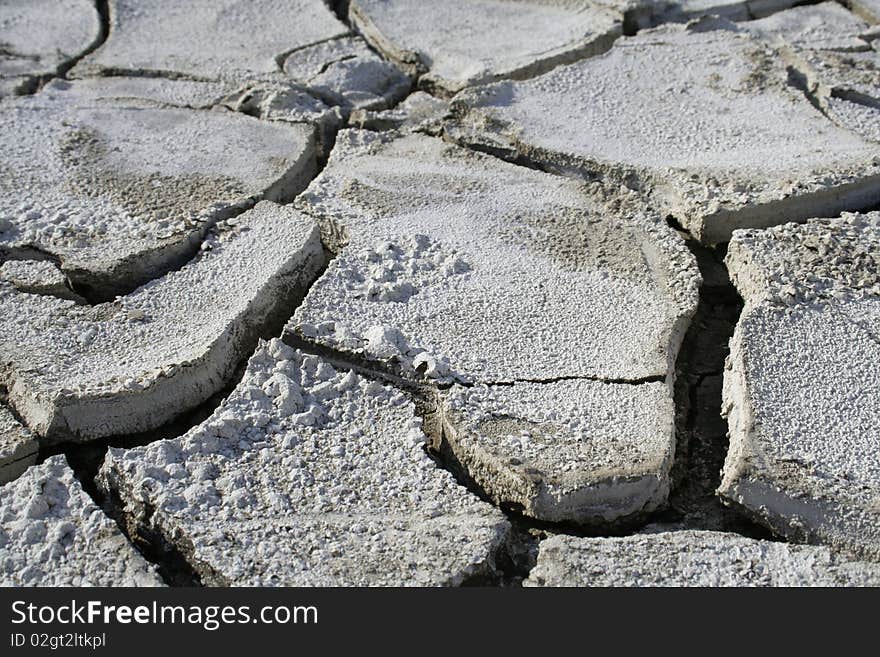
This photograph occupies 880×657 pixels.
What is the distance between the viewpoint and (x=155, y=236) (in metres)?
2.30

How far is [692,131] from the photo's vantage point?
274cm

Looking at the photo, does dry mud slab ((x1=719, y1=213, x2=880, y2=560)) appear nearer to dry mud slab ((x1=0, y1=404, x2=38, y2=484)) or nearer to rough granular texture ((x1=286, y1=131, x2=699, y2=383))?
rough granular texture ((x1=286, y1=131, x2=699, y2=383))

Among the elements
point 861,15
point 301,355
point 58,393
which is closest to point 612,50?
point 861,15

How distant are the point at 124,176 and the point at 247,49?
0.81m

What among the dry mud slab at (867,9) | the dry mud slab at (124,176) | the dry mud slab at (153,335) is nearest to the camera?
the dry mud slab at (153,335)

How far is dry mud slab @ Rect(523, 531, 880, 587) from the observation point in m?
1.61

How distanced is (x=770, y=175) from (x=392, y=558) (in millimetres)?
1409

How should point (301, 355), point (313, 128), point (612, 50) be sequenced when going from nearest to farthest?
point (301, 355) → point (313, 128) → point (612, 50)

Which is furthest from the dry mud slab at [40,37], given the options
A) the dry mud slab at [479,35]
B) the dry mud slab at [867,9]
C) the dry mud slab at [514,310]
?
the dry mud slab at [867,9]

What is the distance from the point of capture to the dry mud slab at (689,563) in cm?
161

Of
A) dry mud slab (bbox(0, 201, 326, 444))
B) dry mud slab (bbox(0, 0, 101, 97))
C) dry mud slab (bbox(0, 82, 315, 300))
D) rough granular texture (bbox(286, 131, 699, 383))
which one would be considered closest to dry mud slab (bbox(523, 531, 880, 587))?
rough granular texture (bbox(286, 131, 699, 383))

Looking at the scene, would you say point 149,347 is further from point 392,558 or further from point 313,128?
point 313,128

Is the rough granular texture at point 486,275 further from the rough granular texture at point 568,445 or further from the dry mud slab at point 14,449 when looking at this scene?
the dry mud slab at point 14,449

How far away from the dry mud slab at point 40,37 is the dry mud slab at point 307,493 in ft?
5.15
